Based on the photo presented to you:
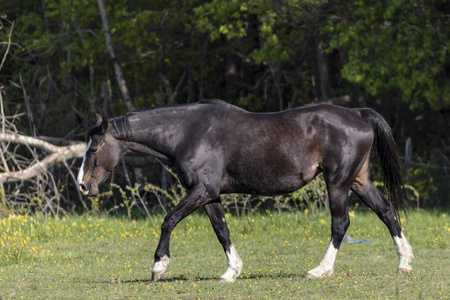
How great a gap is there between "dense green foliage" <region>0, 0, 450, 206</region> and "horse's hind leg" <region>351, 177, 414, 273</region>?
834 cm

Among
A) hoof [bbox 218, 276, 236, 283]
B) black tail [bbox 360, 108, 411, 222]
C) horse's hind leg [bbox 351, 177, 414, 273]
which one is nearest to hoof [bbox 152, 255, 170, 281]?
hoof [bbox 218, 276, 236, 283]

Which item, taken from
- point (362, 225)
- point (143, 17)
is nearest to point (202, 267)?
point (362, 225)

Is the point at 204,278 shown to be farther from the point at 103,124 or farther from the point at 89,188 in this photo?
the point at 103,124

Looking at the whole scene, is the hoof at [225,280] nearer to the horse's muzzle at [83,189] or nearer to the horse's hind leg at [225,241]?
the horse's hind leg at [225,241]

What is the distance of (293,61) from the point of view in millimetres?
26000

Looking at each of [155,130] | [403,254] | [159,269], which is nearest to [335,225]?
[403,254]

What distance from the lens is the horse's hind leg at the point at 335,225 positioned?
7.84m

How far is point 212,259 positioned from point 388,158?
2.96 meters

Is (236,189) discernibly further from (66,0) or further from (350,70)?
(66,0)

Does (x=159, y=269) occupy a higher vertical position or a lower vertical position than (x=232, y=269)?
higher

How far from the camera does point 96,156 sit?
7953 mm

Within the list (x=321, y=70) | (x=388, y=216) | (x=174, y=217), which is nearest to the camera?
Result: (x=174, y=217)

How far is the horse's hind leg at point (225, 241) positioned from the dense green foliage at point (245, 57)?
25.0ft

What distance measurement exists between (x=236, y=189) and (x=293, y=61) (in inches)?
728
